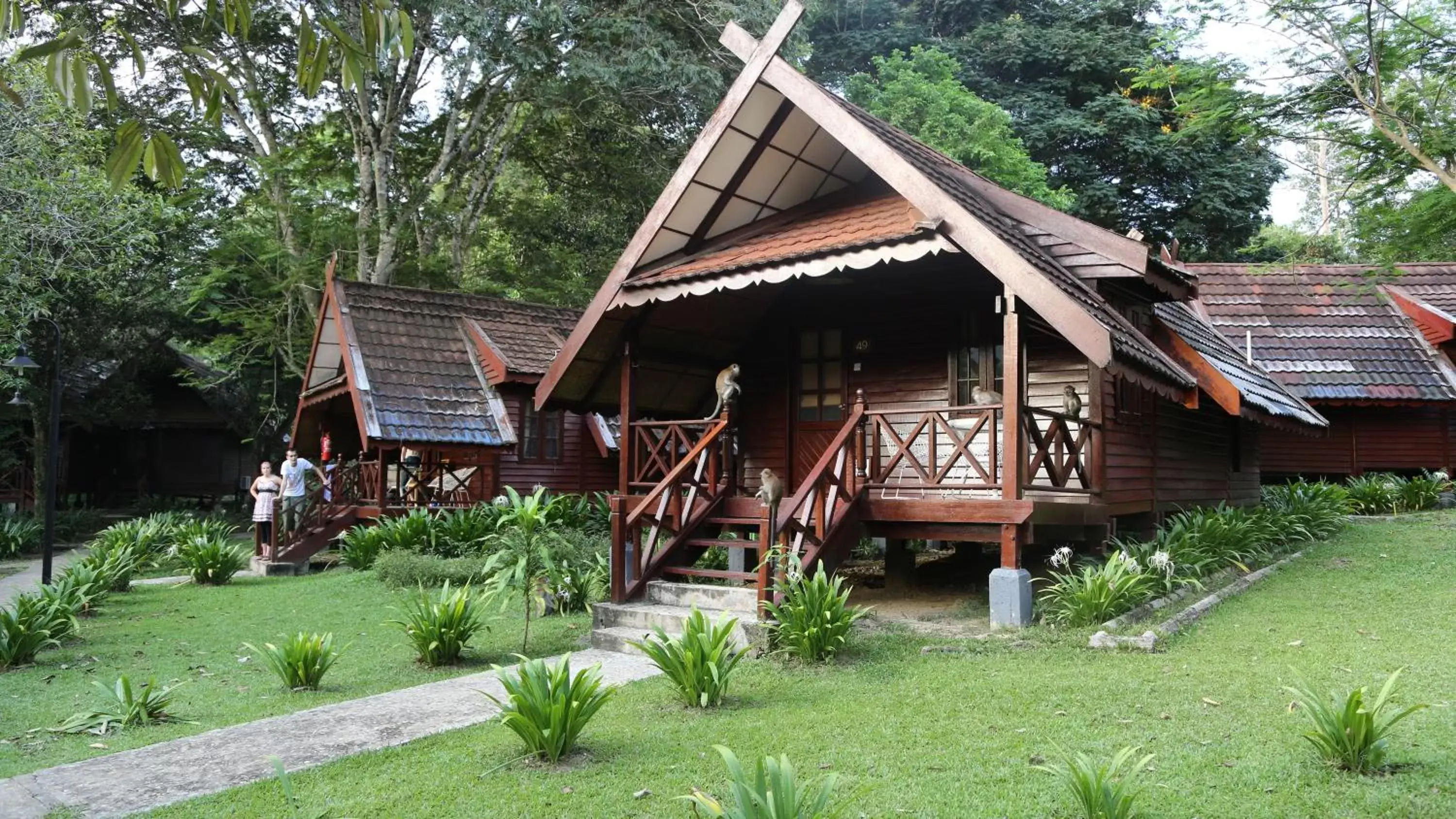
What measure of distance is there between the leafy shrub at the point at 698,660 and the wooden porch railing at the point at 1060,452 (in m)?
3.73

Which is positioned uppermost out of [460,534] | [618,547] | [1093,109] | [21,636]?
[1093,109]

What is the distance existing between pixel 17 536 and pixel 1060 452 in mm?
20634

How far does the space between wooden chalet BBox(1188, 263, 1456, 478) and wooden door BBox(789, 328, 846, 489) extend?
36.5 ft

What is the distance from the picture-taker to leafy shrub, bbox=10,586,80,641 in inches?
388

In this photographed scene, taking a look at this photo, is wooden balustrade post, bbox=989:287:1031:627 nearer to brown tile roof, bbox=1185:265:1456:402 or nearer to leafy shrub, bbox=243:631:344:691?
leafy shrub, bbox=243:631:344:691

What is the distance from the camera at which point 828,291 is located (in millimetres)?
13281

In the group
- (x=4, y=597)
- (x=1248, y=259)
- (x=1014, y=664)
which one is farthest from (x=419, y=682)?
(x=1248, y=259)

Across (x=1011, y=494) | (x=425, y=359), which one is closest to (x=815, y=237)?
(x=1011, y=494)

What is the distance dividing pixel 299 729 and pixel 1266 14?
12.1m

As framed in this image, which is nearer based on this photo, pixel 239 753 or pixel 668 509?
pixel 239 753

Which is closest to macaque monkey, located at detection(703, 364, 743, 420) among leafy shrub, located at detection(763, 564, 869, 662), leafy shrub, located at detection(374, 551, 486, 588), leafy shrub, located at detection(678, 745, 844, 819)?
leafy shrub, located at detection(763, 564, 869, 662)

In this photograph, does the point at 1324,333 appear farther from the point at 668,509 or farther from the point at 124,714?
the point at 124,714

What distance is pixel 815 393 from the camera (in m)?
13.4

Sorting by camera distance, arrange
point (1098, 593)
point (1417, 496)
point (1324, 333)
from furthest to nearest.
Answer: point (1324, 333)
point (1417, 496)
point (1098, 593)
